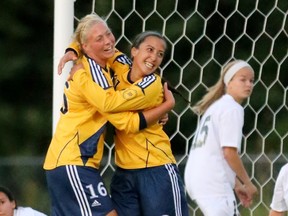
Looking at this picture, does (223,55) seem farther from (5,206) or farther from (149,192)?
(149,192)

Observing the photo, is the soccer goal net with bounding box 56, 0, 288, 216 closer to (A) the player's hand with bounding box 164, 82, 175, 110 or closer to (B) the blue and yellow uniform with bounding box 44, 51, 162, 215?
(A) the player's hand with bounding box 164, 82, 175, 110

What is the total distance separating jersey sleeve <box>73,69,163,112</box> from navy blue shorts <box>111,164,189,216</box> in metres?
0.25

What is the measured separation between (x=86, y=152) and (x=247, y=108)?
2.94 metres

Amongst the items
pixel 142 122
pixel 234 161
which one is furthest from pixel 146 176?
pixel 234 161

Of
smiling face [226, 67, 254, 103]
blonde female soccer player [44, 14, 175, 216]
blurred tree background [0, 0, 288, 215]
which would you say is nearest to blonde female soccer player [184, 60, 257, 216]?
smiling face [226, 67, 254, 103]

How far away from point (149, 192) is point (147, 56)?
484 millimetres

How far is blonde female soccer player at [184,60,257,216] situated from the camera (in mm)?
5617

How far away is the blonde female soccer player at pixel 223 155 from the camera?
5.62 metres

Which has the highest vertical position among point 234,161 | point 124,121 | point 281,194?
point 124,121

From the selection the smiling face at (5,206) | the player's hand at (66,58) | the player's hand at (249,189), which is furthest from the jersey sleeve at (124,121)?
the smiling face at (5,206)

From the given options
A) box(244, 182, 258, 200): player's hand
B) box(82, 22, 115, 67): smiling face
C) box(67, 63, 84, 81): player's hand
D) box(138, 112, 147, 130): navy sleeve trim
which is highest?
box(82, 22, 115, 67): smiling face

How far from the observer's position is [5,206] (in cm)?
578

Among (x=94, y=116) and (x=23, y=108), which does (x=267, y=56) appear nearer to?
(x=23, y=108)

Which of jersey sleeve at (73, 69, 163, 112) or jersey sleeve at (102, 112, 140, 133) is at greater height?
jersey sleeve at (73, 69, 163, 112)
